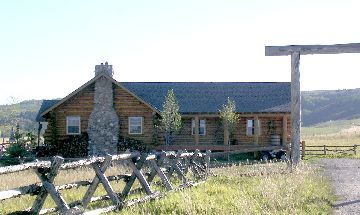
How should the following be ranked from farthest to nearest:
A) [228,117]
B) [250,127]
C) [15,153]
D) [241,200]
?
1. [250,127]
2. [228,117]
3. [15,153]
4. [241,200]

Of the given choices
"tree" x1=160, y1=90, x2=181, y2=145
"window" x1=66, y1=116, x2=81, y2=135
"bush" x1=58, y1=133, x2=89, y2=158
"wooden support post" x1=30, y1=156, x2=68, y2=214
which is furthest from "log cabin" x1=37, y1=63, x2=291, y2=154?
"wooden support post" x1=30, y1=156, x2=68, y2=214

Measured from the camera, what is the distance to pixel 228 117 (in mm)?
35281

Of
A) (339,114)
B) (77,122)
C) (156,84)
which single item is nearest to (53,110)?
(77,122)

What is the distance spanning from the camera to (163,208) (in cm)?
1041

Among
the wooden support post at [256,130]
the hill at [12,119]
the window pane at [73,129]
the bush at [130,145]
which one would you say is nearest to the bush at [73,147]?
the window pane at [73,129]

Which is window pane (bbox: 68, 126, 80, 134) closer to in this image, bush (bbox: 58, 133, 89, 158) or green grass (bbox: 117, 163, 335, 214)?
bush (bbox: 58, 133, 89, 158)

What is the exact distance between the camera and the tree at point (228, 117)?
3538 cm

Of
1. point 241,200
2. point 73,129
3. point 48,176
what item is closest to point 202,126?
point 73,129

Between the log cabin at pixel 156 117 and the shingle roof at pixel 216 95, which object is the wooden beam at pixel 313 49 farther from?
the shingle roof at pixel 216 95

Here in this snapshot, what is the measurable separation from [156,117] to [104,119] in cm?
337

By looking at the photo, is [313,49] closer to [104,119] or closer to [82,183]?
[82,183]

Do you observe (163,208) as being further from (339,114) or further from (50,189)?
(339,114)

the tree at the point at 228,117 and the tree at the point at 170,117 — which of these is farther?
the tree at the point at 228,117

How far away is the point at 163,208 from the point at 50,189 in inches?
107
